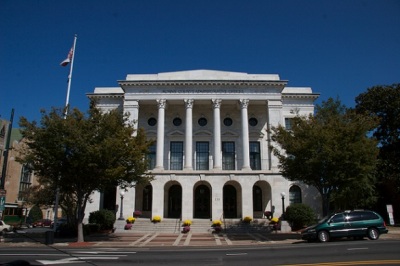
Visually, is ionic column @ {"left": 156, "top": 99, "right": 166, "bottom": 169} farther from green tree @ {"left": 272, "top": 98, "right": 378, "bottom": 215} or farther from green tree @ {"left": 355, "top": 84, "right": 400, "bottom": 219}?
green tree @ {"left": 355, "top": 84, "right": 400, "bottom": 219}

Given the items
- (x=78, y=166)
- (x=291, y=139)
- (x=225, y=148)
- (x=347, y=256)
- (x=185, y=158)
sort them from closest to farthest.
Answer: (x=347, y=256)
(x=78, y=166)
(x=291, y=139)
(x=185, y=158)
(x=225, y=148)

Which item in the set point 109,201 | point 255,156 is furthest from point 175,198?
point 255,156

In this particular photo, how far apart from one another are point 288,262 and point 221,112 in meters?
29.2

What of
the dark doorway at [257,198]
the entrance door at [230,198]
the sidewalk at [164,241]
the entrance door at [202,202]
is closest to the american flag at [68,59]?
the sidewalk at [164,241]

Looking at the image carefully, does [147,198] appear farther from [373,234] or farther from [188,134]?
[373,234]

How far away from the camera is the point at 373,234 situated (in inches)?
749

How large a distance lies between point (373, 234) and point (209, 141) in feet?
72.9

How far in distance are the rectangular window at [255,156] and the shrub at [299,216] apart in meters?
9.13

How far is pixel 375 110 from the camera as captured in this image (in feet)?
129

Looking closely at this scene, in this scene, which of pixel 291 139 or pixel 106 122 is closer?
pixel 106 122

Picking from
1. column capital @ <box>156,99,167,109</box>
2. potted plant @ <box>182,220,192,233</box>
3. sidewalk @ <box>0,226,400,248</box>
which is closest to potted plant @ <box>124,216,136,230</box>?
sidewalk @ <box>0,226,400,248</box>

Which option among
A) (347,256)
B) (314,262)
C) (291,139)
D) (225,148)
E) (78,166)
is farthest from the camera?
(225,148)

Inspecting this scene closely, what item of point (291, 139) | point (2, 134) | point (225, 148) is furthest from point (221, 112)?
point (2, 134)

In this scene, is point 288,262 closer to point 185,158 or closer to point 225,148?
point 185,158
